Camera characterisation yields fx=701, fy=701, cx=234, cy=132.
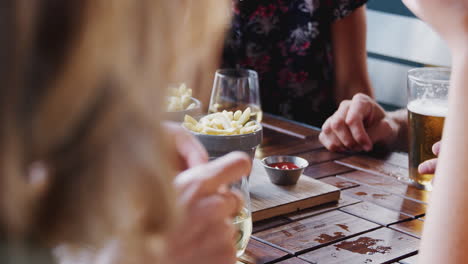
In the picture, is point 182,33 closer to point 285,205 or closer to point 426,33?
point 285,205

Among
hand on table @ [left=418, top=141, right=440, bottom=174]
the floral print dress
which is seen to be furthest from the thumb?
the floral print dress

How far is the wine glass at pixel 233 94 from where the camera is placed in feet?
5.52

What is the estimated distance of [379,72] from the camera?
10.5 feet

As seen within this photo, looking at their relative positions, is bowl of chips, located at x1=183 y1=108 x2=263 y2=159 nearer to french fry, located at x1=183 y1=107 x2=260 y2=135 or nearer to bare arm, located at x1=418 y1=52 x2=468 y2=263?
french fry, located at x1=183 y1=107 x2=260 y2=135

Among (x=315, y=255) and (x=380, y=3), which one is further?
(x=380, y=3)

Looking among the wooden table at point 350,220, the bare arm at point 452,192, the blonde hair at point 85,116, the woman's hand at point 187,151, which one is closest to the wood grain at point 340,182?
the wooden table at point 350,220

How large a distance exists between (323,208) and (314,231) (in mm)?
123

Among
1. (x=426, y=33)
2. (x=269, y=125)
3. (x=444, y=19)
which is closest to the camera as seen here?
(x=444, y=19)

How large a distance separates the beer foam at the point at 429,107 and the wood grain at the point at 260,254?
486 millimetres

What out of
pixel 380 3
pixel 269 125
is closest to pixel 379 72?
pixel 380 3

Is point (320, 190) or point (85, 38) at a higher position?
point (85, 38)

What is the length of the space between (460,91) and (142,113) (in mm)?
710

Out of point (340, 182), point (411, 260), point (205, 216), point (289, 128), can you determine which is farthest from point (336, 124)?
point (205, 216)

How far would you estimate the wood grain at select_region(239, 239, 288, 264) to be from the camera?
1.06m
